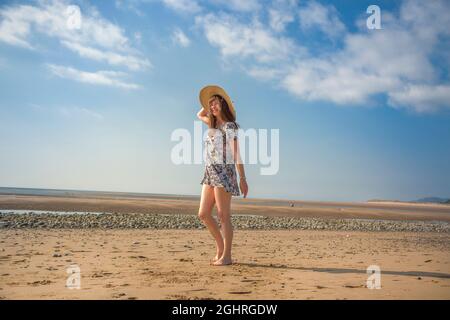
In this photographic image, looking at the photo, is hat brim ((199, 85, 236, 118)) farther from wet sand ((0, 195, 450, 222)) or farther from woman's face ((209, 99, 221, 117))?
wet sand ((0, 195, 450, 222))

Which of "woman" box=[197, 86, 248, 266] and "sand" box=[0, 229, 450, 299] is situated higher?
"woman" box=[197, 86, 248, 266]

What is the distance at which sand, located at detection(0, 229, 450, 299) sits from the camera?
4375 millimetres

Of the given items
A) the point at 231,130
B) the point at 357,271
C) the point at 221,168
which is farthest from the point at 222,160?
the point at 357,271

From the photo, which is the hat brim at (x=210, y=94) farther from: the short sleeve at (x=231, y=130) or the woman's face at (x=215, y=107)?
the short sleeve at (x=231, y=130)

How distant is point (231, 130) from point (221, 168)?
0.65 meters

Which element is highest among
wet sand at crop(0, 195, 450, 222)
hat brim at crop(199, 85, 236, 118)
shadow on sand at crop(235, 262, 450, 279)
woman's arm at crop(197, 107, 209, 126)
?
hat brim at crop(199, 85, 236, 118)

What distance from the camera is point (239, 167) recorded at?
6258 mm

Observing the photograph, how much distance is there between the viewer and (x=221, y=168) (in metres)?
6.22

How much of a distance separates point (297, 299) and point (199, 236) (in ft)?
23.2

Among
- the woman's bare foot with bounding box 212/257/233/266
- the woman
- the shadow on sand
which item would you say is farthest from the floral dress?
the shadow on sand

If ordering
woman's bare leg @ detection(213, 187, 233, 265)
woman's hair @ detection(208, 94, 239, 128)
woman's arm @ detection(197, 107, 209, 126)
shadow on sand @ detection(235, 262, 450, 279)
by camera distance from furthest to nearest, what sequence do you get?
woman's arm @ detection(197, 107, 209, 126)
woman's hair @ detection(208, 94, 239, 128)
woman's bare leg @ detection(213, 187, 233, 265)
shadow on sand @ detection(235, 262, 450, 279)

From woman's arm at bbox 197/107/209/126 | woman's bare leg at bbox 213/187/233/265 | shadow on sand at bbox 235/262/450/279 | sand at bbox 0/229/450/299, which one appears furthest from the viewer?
woman's arm at bbox 197/107/209/126

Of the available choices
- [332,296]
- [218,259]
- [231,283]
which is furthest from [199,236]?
[332,296]
